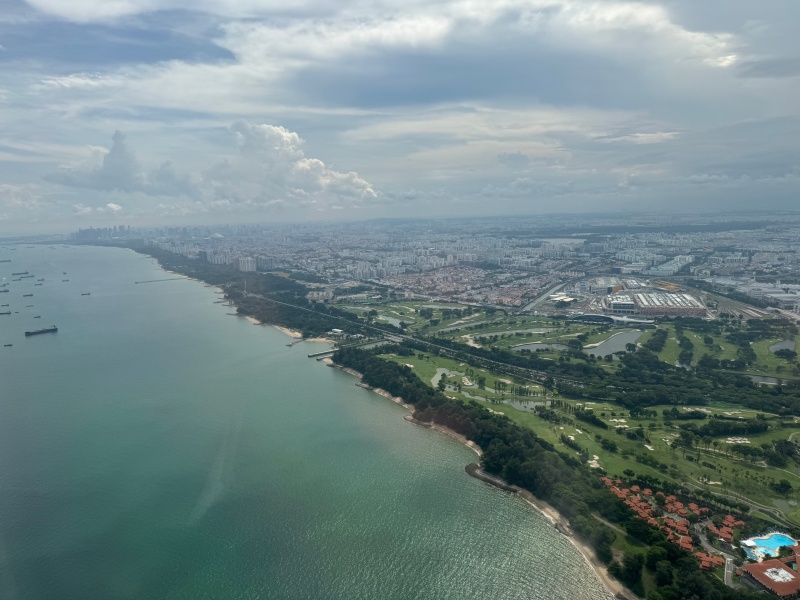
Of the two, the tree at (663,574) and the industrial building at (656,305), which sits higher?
the industrial building at (656,305)

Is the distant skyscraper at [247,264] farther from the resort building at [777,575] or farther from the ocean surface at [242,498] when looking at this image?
the resort building at [777,575]

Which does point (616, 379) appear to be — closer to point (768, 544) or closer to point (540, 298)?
point (768, 544)

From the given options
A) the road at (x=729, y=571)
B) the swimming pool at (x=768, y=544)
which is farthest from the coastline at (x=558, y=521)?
the swimming pool at (x=768, y=544)

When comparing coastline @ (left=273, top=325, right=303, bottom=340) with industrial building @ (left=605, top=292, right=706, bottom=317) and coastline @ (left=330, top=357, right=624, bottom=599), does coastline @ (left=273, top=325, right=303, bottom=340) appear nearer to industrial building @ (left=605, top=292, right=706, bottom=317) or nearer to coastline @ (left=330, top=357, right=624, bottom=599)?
coastline @ (left=330, top=357, right=624, bottom=599)

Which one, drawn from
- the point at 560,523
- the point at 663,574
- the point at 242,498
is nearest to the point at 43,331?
the point at 242,498

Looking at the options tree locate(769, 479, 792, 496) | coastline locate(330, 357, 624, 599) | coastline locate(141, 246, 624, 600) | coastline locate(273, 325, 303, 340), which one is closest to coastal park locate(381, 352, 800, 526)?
tree locate(769, 479, 792, 496)

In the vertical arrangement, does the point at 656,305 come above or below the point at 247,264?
below
